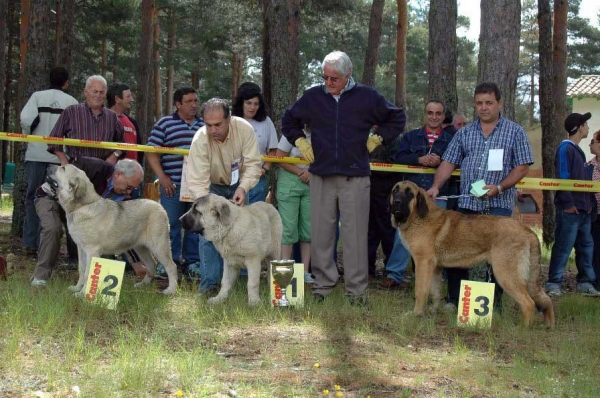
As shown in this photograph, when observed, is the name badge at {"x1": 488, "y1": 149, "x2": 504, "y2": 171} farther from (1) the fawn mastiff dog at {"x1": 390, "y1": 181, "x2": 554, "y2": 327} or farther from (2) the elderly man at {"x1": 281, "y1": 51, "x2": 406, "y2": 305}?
(2) the elderly man at {"x1": 281, "y1": 51, "x2": 406, "y2": 305}

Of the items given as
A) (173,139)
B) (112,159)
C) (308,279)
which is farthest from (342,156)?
(112,159)

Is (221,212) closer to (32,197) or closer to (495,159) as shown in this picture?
(495,159)

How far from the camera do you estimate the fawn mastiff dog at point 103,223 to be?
277 inches

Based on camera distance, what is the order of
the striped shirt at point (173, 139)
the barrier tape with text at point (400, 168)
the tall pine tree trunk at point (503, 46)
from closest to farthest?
the barrier tape with text at point (400, 168) < the tall pine tree trunk at point (503, 46) < the striped shirt at point (173, 139)

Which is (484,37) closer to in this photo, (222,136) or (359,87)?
(359,87)

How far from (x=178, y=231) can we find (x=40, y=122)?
2.41 metres

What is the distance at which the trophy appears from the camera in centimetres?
656

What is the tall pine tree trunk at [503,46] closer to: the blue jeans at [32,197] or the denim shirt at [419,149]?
the denim shirt at [419,149]

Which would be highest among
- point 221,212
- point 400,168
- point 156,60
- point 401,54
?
point 156,60

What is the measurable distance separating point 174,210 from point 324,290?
2.45 meters

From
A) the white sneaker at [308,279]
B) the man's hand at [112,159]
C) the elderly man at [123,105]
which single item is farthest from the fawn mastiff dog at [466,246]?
the elderly man at [123,105]

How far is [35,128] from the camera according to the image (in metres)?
9.24

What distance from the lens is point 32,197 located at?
9.19m

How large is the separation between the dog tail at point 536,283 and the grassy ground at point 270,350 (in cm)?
14
